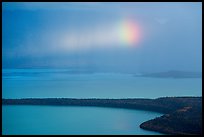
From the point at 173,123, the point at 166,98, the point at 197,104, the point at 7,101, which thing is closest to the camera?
the point at 173,123

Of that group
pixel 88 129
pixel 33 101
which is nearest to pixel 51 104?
pixel 33 101

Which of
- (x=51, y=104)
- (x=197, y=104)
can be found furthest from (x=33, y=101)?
(x=197, y=104)

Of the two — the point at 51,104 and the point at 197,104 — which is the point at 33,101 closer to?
the point at 51,104

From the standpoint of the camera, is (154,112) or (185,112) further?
(154,112)

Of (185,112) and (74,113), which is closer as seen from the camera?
(185,112)

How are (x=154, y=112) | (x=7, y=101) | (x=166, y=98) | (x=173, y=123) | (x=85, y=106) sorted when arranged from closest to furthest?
(x=173, y=123) < (x=154, y=112) < (x=166, y=98) < (x=85, y=106) < (x=7, y=101)

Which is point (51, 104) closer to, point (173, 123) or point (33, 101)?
point (33, 101)
